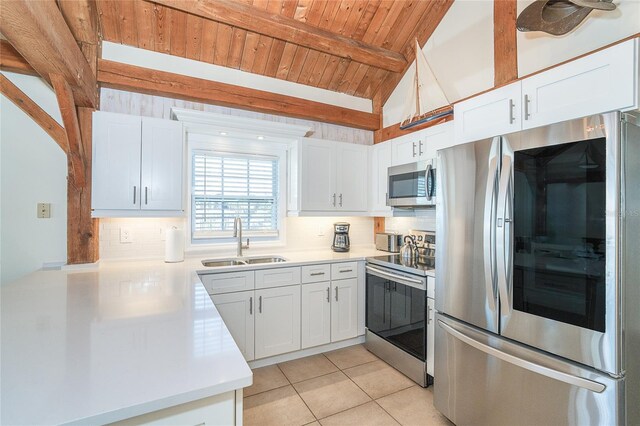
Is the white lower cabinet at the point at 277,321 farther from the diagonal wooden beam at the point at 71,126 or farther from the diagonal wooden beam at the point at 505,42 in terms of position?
the diagonal wooden beam at the point at 505,42

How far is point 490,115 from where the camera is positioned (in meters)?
2.03

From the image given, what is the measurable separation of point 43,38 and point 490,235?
99.3 inches

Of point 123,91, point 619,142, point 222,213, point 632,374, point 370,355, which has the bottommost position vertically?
point 370,355

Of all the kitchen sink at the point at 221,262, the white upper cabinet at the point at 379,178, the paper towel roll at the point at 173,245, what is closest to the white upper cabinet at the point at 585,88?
the white upper cabinet at the point at 379,178

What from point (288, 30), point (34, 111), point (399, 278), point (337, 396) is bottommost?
point (337, 396)

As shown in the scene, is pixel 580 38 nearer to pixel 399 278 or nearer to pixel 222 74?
pixel 399 278

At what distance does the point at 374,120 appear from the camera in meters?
3.88

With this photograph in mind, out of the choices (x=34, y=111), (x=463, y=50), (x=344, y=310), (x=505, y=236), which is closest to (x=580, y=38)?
(x=463, y=50)

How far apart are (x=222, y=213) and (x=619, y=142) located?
3.05 meters

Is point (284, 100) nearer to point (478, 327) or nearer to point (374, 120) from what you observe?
point (374, 120)

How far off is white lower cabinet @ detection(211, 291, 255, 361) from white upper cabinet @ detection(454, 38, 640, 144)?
7.25 feet

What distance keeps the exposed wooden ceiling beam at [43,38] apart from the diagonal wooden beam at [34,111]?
0.31 m

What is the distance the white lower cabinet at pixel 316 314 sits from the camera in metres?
2.93

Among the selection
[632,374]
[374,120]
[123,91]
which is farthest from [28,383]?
[374,120]
